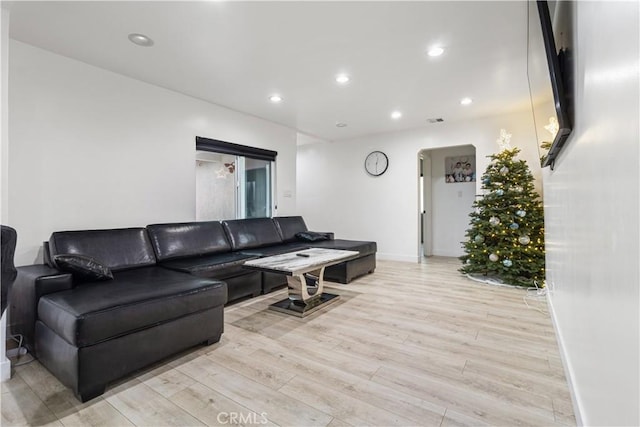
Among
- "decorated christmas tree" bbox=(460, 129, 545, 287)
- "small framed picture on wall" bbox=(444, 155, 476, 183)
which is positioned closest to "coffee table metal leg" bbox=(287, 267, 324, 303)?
"decorated christmas tree" bbox=(460, 129, 545, 287)

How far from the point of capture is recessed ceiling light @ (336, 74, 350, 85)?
134 inches

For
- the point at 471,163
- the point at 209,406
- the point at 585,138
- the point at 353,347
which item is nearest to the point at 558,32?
the point at 585,138

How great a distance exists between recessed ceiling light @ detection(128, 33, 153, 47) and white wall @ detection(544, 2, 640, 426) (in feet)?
9.80

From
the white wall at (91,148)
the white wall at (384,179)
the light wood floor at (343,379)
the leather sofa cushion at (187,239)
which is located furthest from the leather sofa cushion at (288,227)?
the light wood floor at (343,379)

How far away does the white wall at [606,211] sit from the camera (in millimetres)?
709

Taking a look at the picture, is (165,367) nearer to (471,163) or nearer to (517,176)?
(517,176)

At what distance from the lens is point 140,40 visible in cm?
263

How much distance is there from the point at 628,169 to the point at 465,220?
232 inches

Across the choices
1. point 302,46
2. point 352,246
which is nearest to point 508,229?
point 352,246

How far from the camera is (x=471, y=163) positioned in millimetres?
6152

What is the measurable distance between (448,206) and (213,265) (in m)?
5.16

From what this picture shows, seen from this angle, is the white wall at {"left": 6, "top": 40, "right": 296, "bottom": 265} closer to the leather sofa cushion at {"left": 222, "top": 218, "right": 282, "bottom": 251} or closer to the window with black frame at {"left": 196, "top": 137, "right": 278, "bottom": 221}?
the window with black frame at {"left": 196, "top": 137, "right": 278, "bottom": 221}

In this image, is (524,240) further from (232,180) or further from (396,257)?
(232,180)

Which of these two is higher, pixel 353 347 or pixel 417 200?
pixel 417 200
